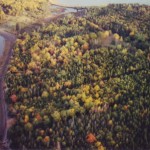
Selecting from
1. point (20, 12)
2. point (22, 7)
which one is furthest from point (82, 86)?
point (22, 7)

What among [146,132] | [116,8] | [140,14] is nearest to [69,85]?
[146,132]

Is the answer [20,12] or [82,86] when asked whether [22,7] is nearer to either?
[20,12]

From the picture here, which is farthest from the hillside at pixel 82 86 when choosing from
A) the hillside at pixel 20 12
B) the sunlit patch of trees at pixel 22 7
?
the sunlit patch of trees at pixel 22 7

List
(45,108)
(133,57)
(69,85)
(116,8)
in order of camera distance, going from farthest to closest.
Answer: (116,8), (133,57), (69,85), (45,108)

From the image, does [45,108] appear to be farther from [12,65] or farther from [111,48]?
[111,48]

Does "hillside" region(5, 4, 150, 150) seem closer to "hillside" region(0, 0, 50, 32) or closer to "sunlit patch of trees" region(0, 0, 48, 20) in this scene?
"hillside" region(0, 0, 50, 32)

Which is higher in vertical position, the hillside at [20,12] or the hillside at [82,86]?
the hillside at [20,12]

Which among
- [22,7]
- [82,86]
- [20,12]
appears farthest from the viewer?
[22,7]

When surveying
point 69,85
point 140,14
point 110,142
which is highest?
point 140,14

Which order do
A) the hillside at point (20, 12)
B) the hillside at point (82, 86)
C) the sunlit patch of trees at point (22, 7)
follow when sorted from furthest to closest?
the sunlit patch of trees at point (22, 7), the hillside at point (20, 12), the hillside at point (82, 86)

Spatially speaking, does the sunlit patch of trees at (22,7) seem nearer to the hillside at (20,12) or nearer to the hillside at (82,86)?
the hillside at (20,12)

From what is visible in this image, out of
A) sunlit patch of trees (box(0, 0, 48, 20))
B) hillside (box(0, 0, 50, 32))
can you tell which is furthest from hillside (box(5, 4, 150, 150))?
sunlit patch of trees (box(0, 0, 48, 20))
